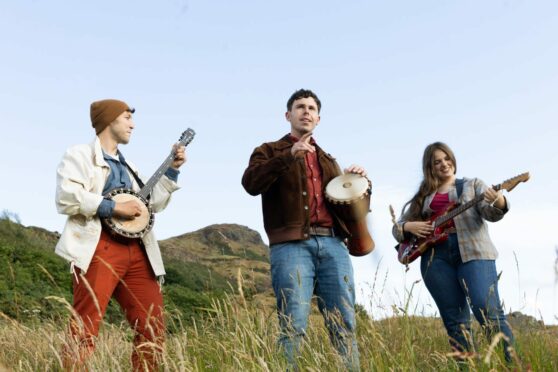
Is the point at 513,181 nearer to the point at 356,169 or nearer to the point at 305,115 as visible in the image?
the point at 356,169

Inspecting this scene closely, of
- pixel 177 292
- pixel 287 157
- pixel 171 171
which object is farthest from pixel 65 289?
pixel 287 157

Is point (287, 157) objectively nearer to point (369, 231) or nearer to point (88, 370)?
point (369, 231)

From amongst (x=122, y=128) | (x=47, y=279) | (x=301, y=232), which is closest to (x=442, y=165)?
(x=301, y=232)

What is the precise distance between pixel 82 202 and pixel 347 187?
1.72 meters

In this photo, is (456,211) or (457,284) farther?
(456,211)

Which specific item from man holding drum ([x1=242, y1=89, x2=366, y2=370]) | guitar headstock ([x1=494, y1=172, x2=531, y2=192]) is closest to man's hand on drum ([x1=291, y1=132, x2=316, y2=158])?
man holding drum ([x1=242, y1=89, x2=366, y2=370])

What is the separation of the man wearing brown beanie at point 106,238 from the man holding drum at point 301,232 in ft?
2.49

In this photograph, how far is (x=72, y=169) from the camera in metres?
4.19

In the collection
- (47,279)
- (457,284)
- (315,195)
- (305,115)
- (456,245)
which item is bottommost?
(47,279)

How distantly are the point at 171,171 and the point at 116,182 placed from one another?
414 mm

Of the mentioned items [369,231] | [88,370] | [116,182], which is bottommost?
[88,370]

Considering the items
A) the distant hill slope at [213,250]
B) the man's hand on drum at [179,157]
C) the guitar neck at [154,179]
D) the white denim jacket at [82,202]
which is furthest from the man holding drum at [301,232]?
the distant hill slope at [213,250]

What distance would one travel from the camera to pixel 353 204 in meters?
4.25

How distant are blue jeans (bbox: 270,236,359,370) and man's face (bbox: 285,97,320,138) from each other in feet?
2.62
